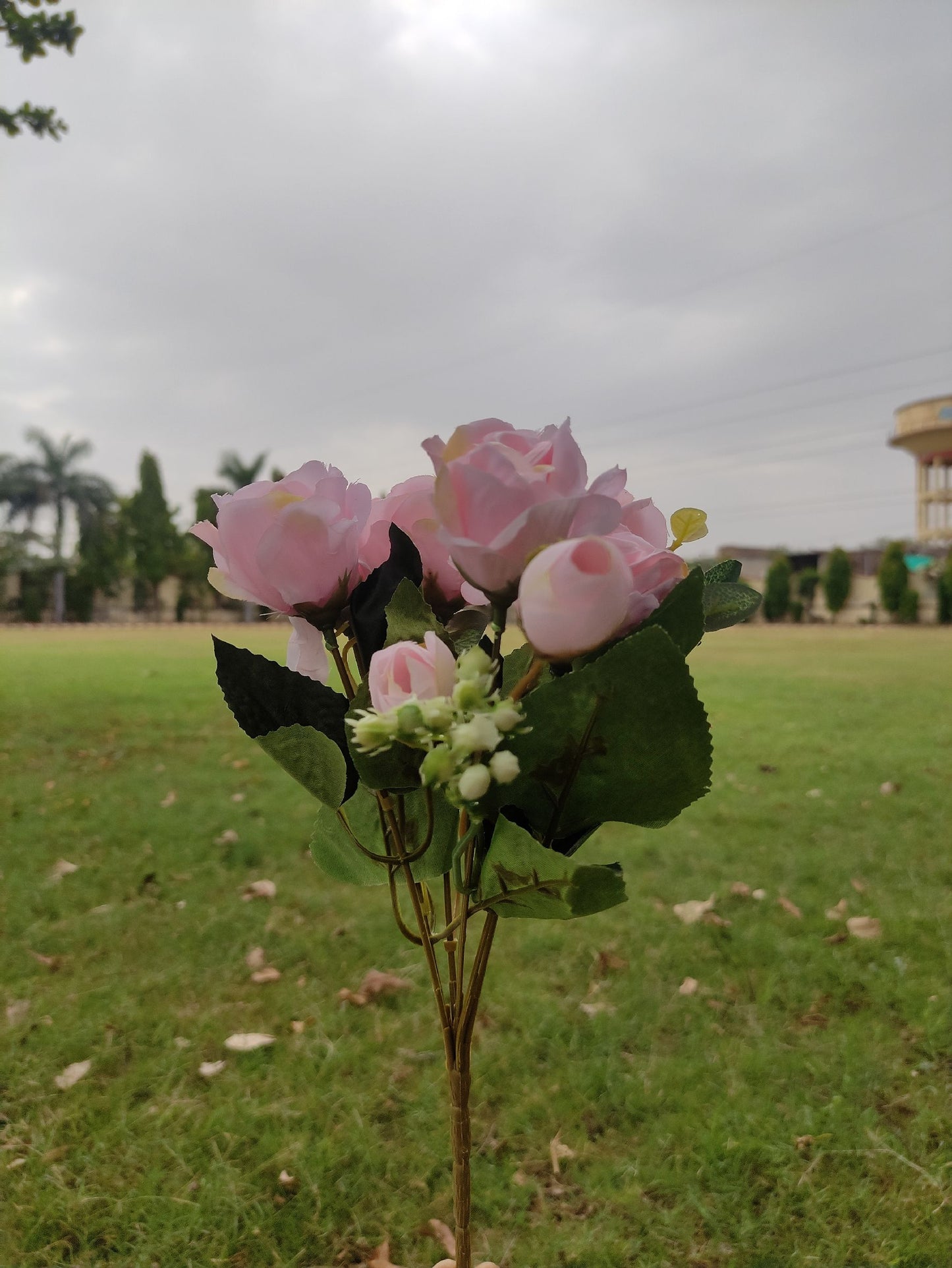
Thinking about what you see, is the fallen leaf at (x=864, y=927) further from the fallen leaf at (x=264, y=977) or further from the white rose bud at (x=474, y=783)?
the white rose bud at (x=474, y=783)

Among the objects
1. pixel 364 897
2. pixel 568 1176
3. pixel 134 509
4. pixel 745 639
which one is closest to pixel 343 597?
pixel 568 1176

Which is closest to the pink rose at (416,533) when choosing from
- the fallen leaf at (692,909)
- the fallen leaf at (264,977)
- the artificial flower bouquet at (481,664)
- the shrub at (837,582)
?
the artificial flower bouquet at (481,664)

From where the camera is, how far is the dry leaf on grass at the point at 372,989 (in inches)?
87.9

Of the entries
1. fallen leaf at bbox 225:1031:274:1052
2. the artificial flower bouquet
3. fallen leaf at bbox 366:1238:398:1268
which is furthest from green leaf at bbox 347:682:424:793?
fallen leaf at bbox 225:1031:274:1052

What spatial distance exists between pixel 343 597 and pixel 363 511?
0.30 feet

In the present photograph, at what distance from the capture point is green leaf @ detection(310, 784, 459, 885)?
2.57ft

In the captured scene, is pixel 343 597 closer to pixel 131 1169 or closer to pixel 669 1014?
pixel 131 1169

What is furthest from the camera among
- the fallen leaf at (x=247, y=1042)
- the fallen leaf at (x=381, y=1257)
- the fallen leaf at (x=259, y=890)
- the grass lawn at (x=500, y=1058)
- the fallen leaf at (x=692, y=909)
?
the fallen leaf at (x=259, y=890)

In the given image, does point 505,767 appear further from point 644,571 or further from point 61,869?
point 61,869

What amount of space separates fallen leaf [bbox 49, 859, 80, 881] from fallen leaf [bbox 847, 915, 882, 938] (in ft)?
9.47

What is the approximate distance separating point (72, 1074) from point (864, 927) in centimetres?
241

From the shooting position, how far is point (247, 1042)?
2025 millimetres

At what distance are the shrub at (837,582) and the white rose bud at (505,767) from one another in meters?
29.0

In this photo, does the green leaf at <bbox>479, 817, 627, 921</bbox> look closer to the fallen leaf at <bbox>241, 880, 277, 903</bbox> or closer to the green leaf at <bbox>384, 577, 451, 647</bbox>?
the green leaf at <bbox>384, 577, 451, 647</bbox>
